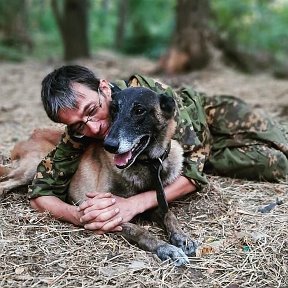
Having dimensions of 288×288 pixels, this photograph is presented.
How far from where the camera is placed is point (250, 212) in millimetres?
3957

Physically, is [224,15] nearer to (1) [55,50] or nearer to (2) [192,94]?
(1) [55,50]

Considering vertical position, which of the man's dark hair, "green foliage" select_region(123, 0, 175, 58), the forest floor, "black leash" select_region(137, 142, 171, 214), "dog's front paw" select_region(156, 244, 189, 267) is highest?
the man's dark hair

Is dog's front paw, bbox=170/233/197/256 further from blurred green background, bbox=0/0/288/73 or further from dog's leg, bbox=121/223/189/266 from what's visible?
blurred green background, bbox=0/0/288/73

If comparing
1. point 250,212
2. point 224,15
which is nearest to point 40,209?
point 250,212

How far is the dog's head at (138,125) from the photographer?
3146 mm

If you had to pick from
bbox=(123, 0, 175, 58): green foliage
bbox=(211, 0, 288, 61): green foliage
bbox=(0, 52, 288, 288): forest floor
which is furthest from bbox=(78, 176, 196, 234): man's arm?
bbox=(123, 0, 175, 58): green foliage

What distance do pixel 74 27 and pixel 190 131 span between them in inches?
365

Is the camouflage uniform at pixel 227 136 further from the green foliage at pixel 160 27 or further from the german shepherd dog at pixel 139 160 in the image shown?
the green foliage at pixel 160 27

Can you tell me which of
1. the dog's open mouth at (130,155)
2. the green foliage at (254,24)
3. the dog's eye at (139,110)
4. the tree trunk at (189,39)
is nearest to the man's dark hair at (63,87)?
the dog's eye at (139,110)

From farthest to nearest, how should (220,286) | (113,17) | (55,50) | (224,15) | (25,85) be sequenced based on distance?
(113,17) → (55,50) → (224,15) → (25,85) → (220,286)

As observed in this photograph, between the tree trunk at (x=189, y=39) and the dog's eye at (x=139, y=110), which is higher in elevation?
the dog's eye at (x=139, y=110)

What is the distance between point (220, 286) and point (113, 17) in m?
26.1

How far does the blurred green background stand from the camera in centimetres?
1275

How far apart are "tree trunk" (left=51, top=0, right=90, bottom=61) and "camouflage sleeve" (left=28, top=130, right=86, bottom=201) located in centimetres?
917
